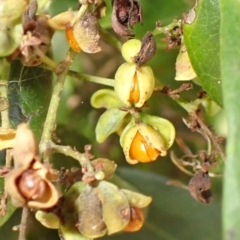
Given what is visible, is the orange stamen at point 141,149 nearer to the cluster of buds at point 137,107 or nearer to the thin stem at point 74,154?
the cluster of buds at point 137,107

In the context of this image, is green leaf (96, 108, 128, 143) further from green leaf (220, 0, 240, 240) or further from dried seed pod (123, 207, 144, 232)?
green leaf (220, 0, 240, 240)

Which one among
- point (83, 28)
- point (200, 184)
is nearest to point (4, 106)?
point (83, 28)

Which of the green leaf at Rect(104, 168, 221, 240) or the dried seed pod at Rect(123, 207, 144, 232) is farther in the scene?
the green leaf at Rect(104, 168, 221, 240)

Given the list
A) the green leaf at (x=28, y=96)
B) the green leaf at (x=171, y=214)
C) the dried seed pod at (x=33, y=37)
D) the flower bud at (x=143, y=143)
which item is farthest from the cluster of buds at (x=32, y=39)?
the green leaf at (x=171, y=214)

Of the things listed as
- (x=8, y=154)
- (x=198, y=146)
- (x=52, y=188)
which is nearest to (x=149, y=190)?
(x=198, y=146)

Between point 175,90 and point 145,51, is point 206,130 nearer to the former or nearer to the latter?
point 175,90

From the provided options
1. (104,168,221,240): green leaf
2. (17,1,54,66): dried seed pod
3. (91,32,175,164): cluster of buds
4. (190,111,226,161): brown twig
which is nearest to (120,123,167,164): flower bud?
(91,32,175,164): cluster of buds

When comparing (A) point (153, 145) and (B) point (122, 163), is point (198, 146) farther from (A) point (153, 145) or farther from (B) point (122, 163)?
(A) point (153, 145)
